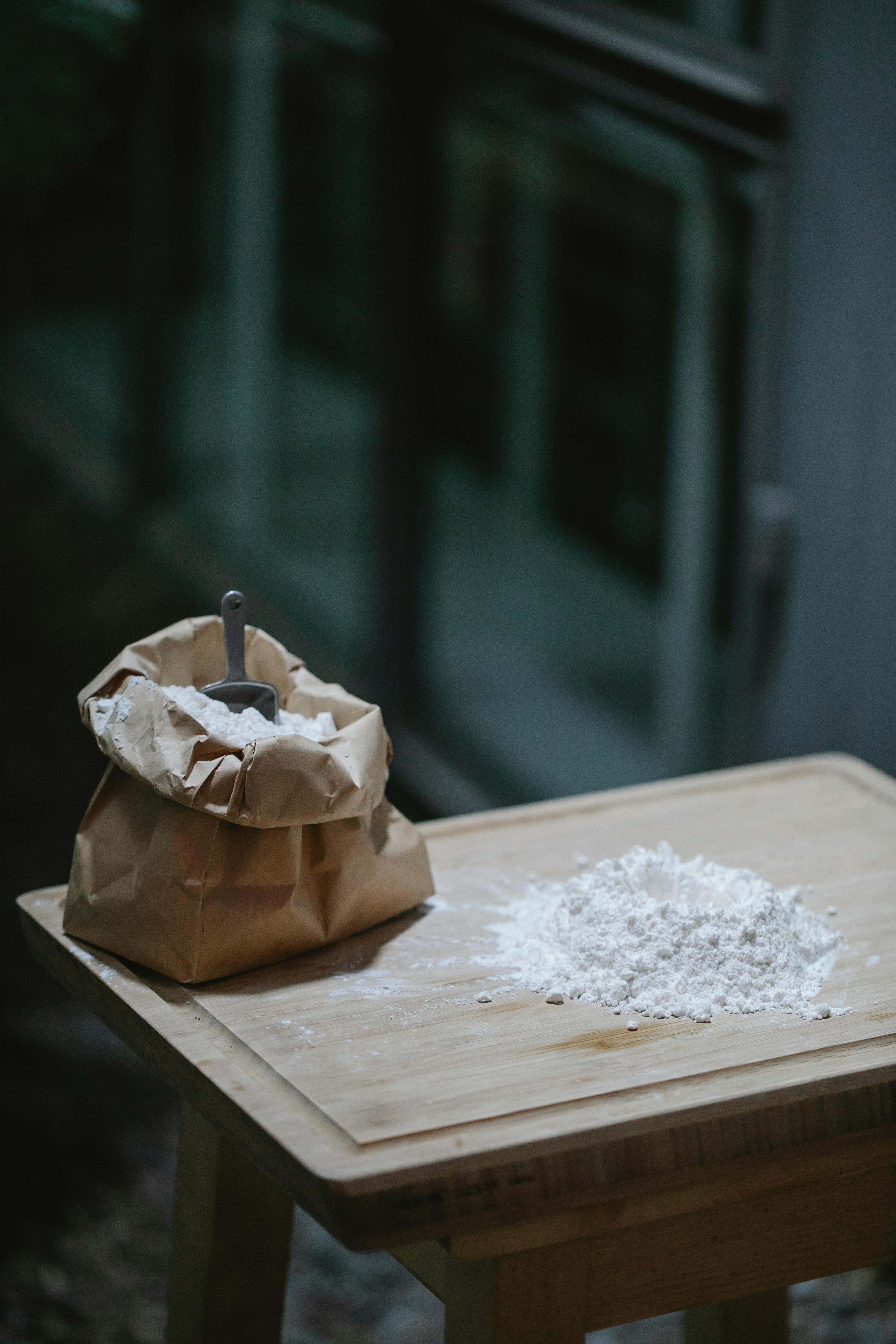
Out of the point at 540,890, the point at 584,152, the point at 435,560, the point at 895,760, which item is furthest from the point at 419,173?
the point at 540,890

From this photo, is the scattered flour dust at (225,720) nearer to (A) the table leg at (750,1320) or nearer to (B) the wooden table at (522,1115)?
(B) the wooden table at (522,1115)

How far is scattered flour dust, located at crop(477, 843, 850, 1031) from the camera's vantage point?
1.08 metres

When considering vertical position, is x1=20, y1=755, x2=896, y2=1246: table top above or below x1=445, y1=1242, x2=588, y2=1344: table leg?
above

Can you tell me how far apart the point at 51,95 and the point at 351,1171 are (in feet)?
6.16

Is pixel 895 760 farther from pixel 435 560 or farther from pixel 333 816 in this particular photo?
pixel 435 560

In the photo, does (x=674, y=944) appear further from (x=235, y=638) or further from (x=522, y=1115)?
(x=235, y=638)

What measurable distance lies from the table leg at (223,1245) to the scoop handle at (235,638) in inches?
14.4

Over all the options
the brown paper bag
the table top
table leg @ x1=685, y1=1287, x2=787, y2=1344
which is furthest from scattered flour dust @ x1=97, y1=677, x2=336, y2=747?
table leg @ x1=685, y1=1287, x2=787, y2=1344

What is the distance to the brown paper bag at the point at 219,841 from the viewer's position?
1065 mm

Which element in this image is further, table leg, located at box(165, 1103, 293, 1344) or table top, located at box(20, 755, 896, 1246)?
table leg, located at box(165, 1103, 293, 1344)

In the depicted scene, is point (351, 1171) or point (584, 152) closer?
point (351, 1171)

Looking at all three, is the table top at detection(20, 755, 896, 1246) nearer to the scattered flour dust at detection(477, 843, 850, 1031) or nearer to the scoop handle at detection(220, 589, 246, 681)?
the scattered flour dust at detection(477, 843, 850, 1031)

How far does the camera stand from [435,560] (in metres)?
3.13

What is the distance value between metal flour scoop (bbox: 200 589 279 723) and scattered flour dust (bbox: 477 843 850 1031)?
25cm
